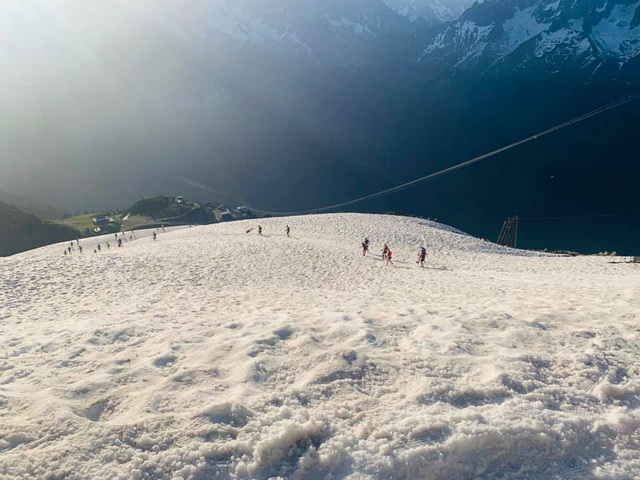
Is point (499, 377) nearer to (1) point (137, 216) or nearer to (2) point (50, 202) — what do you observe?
(1) point (137, 216)

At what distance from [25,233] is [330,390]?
92.3 m

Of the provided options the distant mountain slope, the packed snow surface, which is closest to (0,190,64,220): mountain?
the distant mountain slope

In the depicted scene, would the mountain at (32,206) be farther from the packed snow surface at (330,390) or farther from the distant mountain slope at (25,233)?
the packed snow surface at (330,390)

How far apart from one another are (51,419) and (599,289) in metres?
10.9

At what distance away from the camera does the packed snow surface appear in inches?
150

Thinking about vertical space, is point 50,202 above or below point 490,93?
below

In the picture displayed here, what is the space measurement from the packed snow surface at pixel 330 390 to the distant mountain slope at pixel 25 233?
262 feet

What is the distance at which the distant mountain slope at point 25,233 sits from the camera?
7638cm

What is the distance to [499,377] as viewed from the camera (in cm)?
492

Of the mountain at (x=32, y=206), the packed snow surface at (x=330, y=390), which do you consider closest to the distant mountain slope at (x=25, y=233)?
the mountain at (x=32, y=206)

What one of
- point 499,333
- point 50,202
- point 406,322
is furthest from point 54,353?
point 50,202

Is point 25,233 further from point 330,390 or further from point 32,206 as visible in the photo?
point 330,390

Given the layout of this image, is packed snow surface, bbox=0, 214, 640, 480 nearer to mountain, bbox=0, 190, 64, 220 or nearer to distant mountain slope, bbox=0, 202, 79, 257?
distant mountain slope, bbox=0, 202, 79, 257

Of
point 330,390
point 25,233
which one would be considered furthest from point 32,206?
point 330,390
